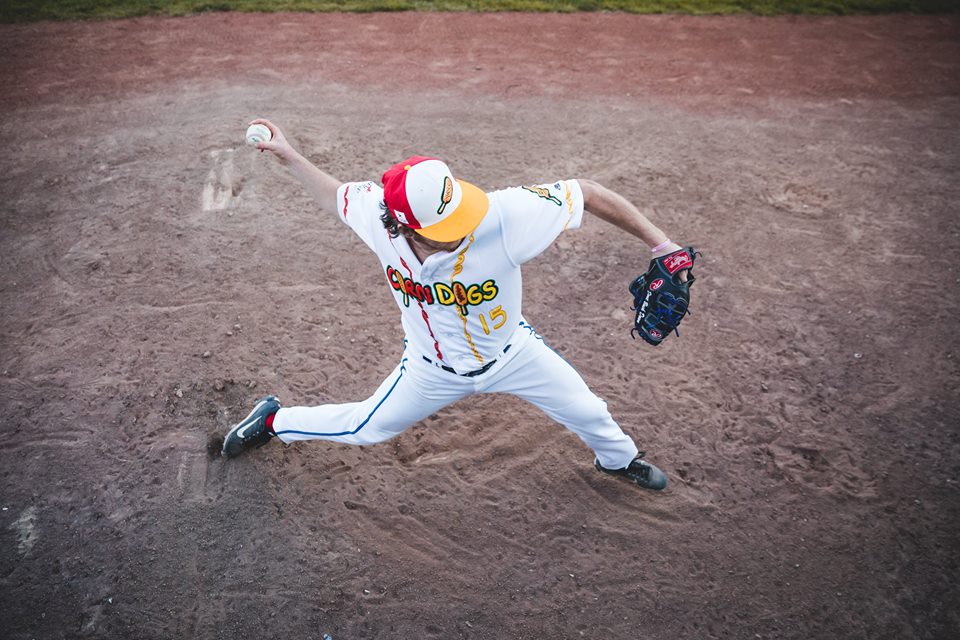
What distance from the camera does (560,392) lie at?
12.1 feet

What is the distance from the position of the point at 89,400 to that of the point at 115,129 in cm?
398

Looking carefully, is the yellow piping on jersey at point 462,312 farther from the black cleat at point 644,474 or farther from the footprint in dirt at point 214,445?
the footprint in dirt at point 214,445

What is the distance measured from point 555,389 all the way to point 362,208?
1.45m

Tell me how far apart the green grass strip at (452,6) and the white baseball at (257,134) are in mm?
7234

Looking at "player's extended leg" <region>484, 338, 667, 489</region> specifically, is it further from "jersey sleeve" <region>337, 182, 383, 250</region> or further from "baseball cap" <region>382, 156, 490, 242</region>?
"jersey sleeve" <region>337, 182, 383, 250</region>

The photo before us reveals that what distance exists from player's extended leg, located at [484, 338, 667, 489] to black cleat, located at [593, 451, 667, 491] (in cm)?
17

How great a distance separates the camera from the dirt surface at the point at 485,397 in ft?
12.3

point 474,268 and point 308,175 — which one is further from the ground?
point 308,175

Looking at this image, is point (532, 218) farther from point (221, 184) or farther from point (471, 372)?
point (221, 184)

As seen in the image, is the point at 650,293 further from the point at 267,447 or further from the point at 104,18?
A: the point at 104,18

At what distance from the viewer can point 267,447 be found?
4.46m

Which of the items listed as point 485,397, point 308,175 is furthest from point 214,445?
point 308,175

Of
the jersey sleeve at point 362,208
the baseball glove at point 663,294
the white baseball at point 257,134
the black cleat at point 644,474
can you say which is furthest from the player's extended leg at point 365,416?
the white baseball at point 257,134

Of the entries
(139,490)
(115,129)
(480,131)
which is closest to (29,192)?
(115,129)
